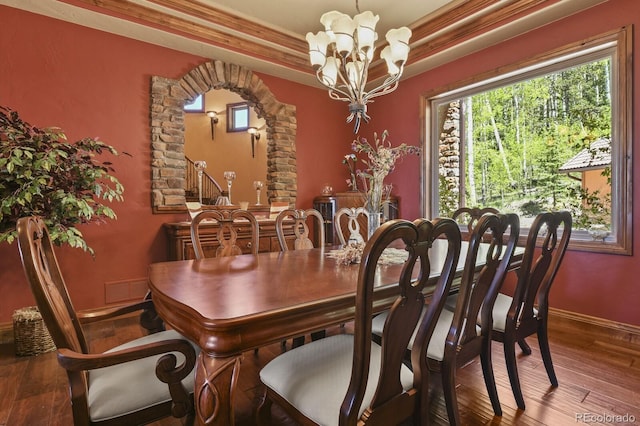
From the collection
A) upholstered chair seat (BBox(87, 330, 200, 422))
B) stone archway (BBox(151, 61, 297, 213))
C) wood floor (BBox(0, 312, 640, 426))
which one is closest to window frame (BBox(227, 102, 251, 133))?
stone archway (BBox(151, 61, 297, 213))

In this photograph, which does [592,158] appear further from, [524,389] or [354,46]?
[354,46]

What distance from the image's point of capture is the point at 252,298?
1159mm

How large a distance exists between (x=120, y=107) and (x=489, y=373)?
355 cm

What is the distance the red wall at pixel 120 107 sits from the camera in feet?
8.63

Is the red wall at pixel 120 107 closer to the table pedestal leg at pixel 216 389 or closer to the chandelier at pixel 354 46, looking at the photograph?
the chandelier at pixel 354 46

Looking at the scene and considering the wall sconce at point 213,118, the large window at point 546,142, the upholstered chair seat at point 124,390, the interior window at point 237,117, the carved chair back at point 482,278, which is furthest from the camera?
the wall sconce at point 213,118

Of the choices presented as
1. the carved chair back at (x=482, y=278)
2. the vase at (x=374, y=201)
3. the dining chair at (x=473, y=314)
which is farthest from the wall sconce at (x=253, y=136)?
the carved chair back at (x=482, y=278)

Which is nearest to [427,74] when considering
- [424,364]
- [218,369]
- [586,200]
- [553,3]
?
[553,3]

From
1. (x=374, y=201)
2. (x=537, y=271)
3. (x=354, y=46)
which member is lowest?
(x=537, y=271)

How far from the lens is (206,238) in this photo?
125 inches

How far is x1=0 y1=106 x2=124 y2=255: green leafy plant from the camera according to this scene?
2.12 meters

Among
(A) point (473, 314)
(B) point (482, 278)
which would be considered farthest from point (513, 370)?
(B) point (482, 278)

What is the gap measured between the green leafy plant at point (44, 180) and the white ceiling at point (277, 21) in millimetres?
1189

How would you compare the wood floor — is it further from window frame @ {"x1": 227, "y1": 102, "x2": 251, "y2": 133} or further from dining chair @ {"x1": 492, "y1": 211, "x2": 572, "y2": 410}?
window frame @ {"x1": 227, "y1": 102, "x2": 251, "y2": 133}
